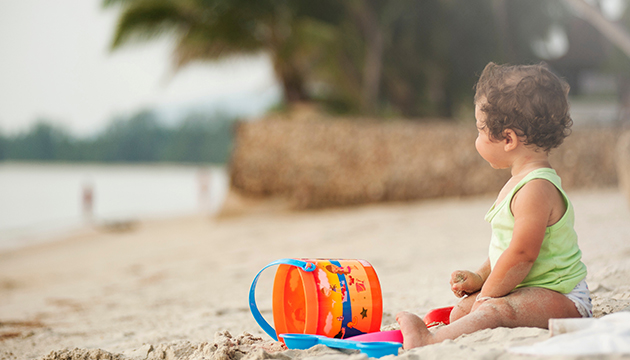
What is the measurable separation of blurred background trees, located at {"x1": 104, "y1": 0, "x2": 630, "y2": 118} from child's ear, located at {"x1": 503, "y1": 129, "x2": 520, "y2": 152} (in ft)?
28.7

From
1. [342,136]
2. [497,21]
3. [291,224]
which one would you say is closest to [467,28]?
[497,21]

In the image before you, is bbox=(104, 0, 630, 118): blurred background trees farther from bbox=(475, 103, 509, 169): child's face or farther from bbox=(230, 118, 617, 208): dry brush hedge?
bbox=(475, 103, 509, 169): child's face

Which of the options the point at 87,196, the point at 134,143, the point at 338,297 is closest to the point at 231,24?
Answer: the point at 87,196

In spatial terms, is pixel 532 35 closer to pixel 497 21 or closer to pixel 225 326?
pixel 497 21

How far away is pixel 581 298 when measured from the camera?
147 centimetres

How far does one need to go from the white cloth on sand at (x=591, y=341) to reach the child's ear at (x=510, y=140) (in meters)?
0.53

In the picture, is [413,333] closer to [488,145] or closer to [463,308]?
[463,308]

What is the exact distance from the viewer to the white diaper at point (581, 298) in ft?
4.76

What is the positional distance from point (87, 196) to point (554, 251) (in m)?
15.4

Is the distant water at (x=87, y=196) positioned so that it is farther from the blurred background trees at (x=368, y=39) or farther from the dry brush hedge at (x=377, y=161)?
the blurred background trees at (x=368, y=39)

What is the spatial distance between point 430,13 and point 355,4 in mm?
2305

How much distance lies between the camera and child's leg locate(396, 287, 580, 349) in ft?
→ 4.68

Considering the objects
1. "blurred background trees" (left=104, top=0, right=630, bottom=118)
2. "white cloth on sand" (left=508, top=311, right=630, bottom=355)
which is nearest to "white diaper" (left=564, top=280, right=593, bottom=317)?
"white cloth on sand" (left=508, top=311, right=630, bottom=355)

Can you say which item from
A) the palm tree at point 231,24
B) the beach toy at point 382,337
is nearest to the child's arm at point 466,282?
the beach toy at point 382,337
